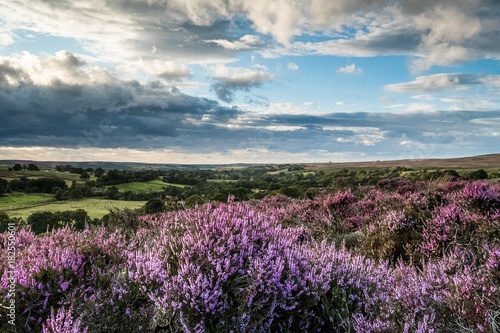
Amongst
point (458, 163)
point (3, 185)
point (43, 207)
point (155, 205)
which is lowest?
point (155, 205)

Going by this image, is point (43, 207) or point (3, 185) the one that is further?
point (3, 185)

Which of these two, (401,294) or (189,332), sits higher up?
(401,294)

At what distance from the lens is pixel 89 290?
3.96 meters

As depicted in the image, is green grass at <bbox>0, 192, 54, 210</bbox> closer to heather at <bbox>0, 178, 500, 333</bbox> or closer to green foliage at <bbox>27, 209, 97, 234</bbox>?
green foliage at <bbox>27, 209, 97, 234</bbox>

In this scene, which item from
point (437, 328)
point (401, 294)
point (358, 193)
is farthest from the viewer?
point (358, 193)

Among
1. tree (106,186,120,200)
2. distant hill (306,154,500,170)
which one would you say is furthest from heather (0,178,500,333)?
distant hill (306,154,500,170)

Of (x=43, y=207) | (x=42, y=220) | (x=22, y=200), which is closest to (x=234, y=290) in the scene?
(x=42, y=220)

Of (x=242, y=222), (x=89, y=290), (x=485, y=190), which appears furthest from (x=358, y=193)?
(x=89, y=290)

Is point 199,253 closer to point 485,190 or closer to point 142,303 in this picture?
point 142,303

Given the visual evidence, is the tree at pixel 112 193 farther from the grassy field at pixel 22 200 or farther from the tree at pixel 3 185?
the tree at pixel 3 185

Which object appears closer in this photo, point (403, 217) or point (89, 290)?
point (89, 290)

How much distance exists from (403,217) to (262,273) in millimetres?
5646

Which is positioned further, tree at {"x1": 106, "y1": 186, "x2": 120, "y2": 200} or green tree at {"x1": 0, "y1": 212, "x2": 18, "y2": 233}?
tree at {"x1": 106, "y1": 186, "x2": 120, "y2": 200}

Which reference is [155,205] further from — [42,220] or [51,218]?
[42,220]
